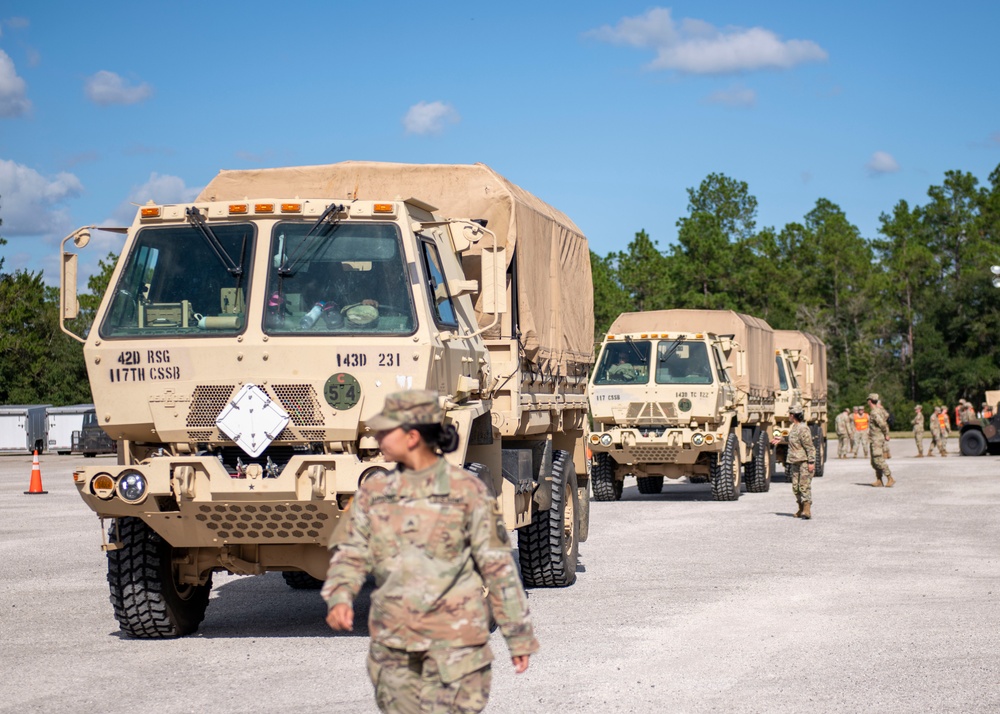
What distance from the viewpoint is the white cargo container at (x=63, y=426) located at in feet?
186

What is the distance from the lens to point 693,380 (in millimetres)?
22812

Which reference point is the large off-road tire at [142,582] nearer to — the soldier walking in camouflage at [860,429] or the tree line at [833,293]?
the soldier walking in camouflage at [860,429]

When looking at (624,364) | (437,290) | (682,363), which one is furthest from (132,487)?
(682,363)

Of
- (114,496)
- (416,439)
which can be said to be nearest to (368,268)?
(114,496)

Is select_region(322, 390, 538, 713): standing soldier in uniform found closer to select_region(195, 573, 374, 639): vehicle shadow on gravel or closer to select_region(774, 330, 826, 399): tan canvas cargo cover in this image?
select_region(195, 573, 374, 639): vehicle shadow on gravel

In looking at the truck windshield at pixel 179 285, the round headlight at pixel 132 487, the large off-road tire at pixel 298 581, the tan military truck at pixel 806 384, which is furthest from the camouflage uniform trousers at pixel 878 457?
the round headlight at pixel 132 487

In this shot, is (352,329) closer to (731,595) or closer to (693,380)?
(731,595)

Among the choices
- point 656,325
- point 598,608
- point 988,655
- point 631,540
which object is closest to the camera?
point 988,655

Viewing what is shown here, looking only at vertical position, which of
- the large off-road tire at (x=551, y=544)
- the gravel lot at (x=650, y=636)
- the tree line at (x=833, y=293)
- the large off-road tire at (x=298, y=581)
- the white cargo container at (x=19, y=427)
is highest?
the tree line at (x=833, y=293)

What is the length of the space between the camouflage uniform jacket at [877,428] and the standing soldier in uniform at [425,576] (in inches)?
862

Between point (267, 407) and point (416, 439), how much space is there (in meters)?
4.08

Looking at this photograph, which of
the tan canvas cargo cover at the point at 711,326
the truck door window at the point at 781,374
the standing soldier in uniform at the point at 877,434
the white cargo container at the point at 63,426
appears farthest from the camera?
the white cargo container at the point at 63,426

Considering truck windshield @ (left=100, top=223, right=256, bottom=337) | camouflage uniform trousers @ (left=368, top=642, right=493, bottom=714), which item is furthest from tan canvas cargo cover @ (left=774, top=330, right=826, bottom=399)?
camouflage uniform trousers @ (left=368, top=642, right=493, bottom=714)

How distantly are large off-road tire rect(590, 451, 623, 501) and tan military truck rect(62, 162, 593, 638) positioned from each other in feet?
43.4
